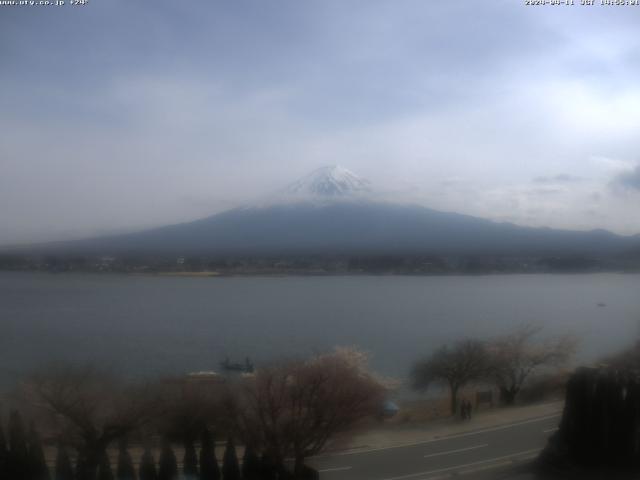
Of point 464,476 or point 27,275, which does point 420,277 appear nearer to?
point 464,476

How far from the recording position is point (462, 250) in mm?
4590

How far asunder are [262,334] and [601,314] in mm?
2422

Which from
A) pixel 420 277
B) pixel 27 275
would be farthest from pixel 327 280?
pixel 27 275

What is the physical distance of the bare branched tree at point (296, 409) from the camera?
10.5 feet

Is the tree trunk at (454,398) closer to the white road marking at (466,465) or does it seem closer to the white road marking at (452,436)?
the white road marking at (452,436)

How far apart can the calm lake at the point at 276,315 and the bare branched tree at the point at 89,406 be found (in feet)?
0.41

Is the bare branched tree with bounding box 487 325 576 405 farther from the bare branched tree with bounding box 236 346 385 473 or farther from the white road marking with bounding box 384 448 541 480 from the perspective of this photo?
the bare branched tree with bounding box 236 346 385 473

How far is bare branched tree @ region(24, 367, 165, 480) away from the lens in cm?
311

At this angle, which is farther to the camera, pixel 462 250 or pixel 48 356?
pixel 462 250

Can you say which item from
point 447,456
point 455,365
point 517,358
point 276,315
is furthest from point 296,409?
point 517,358

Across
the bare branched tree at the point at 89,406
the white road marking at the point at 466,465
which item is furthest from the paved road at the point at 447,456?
the bare branched tree at the point at 89,406

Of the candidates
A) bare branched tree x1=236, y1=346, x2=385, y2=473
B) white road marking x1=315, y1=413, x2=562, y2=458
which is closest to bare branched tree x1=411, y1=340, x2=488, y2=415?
white road marking x1=315, y1=413, x2=562, y2=458

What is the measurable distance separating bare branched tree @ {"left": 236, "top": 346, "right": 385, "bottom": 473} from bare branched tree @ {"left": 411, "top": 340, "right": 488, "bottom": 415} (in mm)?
725

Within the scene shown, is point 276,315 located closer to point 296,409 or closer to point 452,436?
point 296,409
